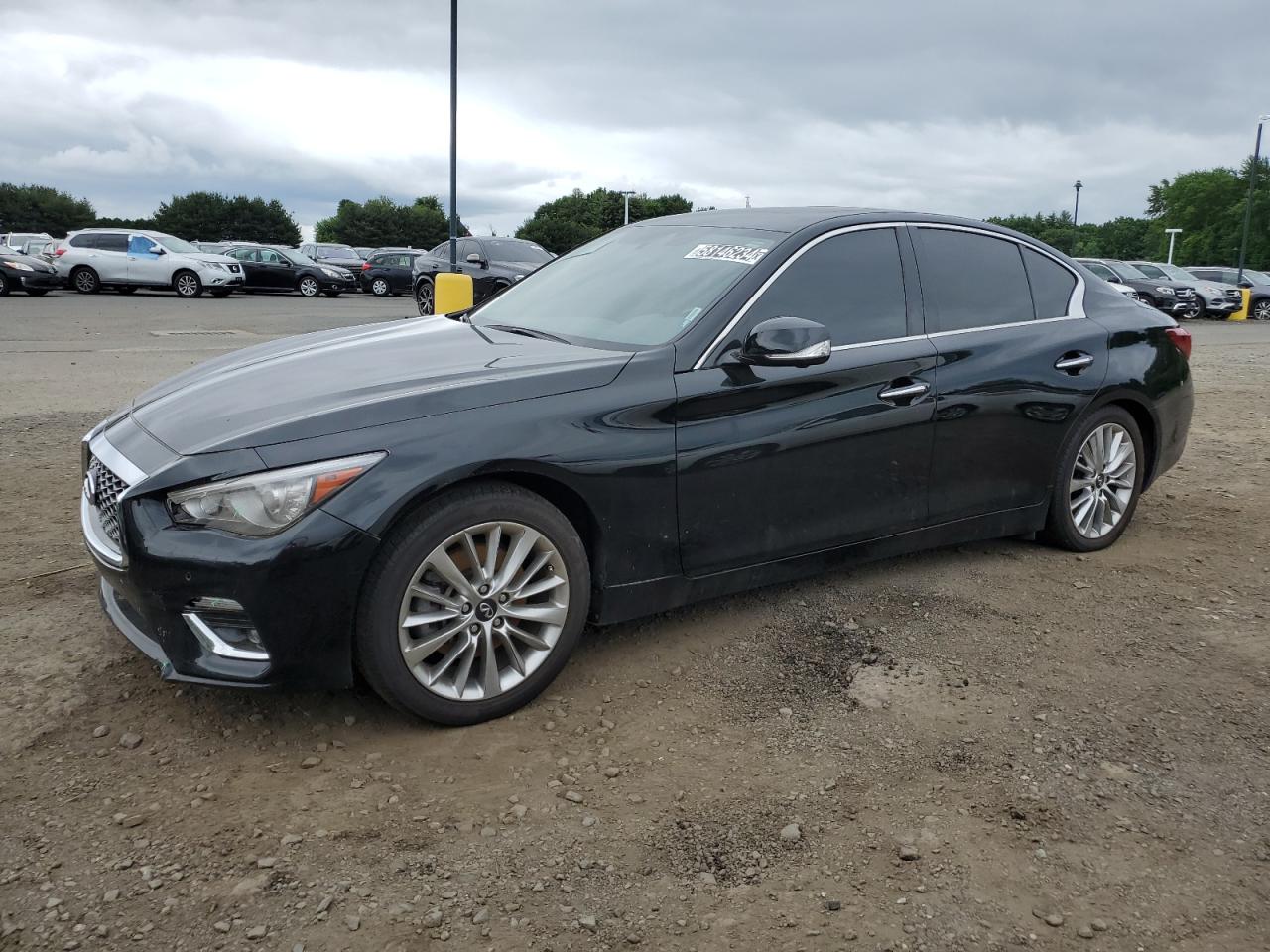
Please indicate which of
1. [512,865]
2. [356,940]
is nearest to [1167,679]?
[512,865]

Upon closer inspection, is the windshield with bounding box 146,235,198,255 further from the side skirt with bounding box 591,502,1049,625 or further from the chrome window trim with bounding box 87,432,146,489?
the side skirt with bounding box 591,502,1049,625

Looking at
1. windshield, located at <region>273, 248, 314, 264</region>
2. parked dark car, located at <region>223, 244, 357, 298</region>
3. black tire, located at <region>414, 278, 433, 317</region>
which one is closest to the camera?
black tire, located at <region>414, 278, 433, 317</region>

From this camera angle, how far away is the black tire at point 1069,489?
15.7 feet

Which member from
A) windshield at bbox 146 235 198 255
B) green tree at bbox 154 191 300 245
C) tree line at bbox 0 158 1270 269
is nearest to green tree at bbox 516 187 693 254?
tree line at bbox 0 158 1270 269

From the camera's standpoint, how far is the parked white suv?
84.8 feet

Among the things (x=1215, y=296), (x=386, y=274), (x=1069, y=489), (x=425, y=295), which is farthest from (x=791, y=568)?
(x=1215, y=296)

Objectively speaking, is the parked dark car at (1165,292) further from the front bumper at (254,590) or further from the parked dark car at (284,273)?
the front bumper at (254,590)

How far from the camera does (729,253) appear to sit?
412 cm

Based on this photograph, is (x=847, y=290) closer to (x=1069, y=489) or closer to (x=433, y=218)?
(x=1069, y=489)

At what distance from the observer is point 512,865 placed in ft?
8.50

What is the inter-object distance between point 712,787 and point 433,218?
77.5 metres

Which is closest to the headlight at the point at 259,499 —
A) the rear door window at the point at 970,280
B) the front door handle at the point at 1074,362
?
the rear door window at the point at 970,280

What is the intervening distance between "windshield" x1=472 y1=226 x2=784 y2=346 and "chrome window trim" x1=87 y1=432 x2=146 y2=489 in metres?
1.58

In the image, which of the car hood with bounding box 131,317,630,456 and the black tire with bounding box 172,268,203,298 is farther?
the black tire with bounding box 172,268,203,298
